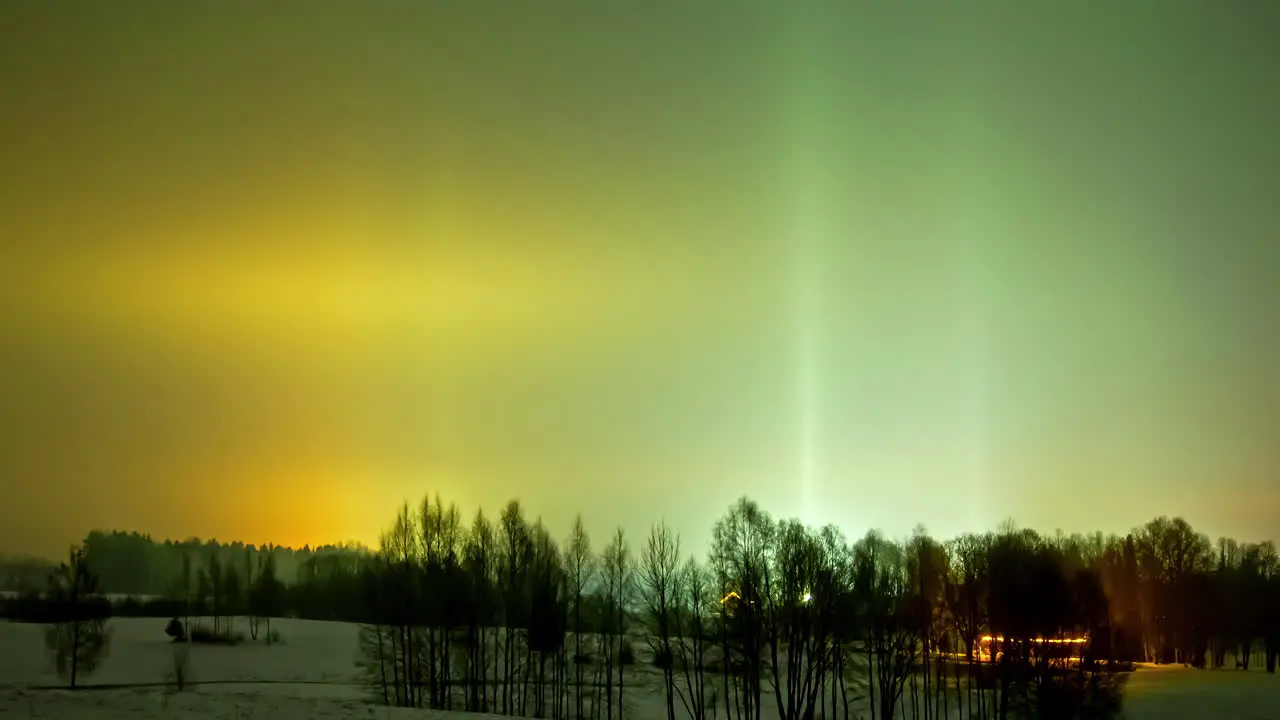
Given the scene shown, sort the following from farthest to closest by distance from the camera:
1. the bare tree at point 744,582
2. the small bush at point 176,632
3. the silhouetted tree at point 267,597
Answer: the silhouetted tree at point 267,597
the small bush at point 176,632
the bare tree at point 744,582

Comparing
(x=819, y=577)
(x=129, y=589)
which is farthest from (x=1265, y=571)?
(x=129, y=589)

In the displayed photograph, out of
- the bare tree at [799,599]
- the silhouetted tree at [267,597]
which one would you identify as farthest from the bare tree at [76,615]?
the bare tree at [799,599]

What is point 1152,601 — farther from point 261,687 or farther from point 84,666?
point 84,666

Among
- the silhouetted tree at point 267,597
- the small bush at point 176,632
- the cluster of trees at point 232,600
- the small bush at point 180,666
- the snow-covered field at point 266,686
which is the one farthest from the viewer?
the silhouetted tree at point 267,597

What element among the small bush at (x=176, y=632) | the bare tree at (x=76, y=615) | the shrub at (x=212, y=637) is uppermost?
the bare tree at (x=76, y=615)

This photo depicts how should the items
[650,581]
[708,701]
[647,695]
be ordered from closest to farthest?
[650,581] < [708,701] < [647,695]

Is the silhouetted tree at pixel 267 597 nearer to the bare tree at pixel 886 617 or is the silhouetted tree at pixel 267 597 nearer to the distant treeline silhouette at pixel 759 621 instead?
the distant treeline silhouette at pixel 759 621

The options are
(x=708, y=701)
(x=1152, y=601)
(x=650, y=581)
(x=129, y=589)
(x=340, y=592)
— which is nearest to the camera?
(x=650, y=581)

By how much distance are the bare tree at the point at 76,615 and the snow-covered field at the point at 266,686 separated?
212 centimetres

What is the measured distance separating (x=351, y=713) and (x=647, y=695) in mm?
44043

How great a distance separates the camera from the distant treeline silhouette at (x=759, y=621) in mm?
64375

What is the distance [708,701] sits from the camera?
242 ft

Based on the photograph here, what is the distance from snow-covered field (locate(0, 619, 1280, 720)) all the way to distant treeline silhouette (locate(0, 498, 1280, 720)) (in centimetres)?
323

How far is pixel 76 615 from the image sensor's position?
246 ft
